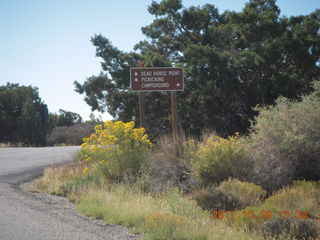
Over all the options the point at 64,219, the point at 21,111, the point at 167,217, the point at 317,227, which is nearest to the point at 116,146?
the point at 64,219

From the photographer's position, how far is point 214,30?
20781 mm

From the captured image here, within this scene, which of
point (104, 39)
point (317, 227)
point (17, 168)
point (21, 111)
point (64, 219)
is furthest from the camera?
point (21, 111)

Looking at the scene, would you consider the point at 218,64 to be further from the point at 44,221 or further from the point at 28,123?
the point at 28,123

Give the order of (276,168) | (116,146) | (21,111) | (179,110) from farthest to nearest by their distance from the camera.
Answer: (21,111), (179,110), (116,146), (276,168)

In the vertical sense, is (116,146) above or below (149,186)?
above

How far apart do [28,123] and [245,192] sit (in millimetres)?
33872

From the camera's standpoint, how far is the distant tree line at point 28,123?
38.7 m

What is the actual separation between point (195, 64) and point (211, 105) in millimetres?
2572

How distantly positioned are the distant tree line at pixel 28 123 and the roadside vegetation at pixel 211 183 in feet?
92.9

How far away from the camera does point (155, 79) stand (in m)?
11.8

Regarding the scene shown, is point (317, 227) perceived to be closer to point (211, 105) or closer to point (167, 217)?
point (167, 217)

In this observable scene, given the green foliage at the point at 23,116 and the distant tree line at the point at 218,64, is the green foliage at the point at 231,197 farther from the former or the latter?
the green foliage at the point at 23,116

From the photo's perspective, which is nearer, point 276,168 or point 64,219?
point 64,219
